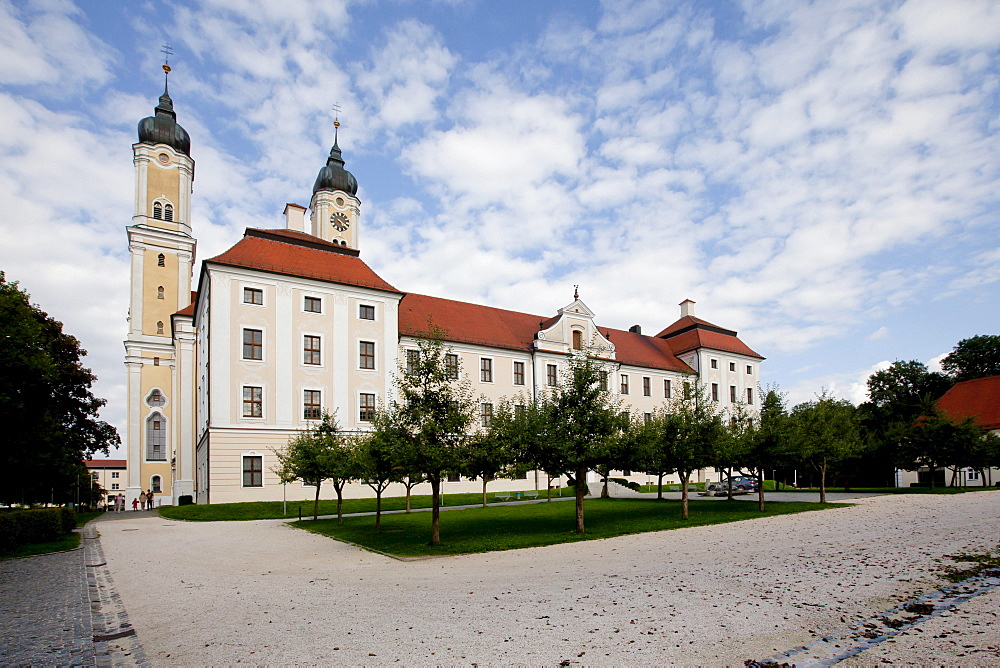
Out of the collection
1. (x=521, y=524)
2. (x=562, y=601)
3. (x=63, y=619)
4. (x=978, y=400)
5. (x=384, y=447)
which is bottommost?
(x=521, y=524)

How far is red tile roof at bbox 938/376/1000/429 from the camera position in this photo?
5216cm

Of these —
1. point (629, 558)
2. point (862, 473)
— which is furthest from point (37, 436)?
point (862, 473)

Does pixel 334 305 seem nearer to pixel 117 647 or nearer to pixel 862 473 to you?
pixel 117 647

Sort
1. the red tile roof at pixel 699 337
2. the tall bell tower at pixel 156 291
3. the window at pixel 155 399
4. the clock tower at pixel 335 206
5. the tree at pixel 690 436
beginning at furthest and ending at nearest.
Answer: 1. the clock tower at pixel 335 206
2. the red tile roof at pixel 699 337
3. the window at pixel 155 399
4. the tall bell tower at pixel 156 291
5. the tree at pixel 690 436

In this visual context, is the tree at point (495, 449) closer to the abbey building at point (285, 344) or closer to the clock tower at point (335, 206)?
the abbey building at point (285, 344)

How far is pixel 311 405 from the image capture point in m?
37.5

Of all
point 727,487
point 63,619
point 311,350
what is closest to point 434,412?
point 63,619

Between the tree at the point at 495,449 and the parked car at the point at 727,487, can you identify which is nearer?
the tree at the point at 495,449

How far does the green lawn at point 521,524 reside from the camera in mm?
17062

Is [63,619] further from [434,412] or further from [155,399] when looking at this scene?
[155,399]

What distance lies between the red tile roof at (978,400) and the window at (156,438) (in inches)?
2677

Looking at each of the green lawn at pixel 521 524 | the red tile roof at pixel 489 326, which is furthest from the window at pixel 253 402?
the green lawn at pixel 521 524

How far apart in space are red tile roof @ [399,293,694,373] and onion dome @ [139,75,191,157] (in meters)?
27.7

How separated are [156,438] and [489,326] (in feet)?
107
